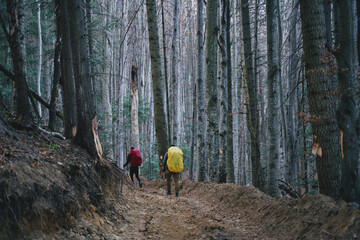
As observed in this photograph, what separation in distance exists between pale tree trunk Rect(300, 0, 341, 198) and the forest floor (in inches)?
15.6

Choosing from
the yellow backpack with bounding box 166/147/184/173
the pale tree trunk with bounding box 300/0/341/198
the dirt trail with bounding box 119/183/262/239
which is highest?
the pale tree trunk with bounding box 300/0/341/198

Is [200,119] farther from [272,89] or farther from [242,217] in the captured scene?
[242,217]

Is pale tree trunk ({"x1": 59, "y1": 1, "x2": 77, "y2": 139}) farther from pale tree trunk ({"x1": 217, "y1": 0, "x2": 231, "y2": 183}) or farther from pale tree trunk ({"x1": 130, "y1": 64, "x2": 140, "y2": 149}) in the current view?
pale tree trunk ({"x1": 130, "y1": 64, "x2": 140, "y2": 149})

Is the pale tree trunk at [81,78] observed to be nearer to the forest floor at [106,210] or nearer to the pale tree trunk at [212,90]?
the forest floor at [106,210]

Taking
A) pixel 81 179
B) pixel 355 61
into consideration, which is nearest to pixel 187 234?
A: pixel 81 179

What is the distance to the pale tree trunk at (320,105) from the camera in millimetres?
4742

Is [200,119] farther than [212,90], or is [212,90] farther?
[200,119]

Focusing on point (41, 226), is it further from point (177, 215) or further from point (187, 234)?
point (177, 215)

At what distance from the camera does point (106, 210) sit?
17.6 feet

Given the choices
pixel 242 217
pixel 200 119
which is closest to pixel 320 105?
pixel 242 217

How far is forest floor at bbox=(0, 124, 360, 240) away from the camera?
340 cm

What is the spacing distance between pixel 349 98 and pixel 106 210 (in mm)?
4393

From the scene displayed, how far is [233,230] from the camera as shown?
18.1 ft

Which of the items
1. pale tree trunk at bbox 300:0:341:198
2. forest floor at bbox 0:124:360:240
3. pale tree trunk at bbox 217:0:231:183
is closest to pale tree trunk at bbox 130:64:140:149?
pale tree trunk at bbox 217:0:231:183
